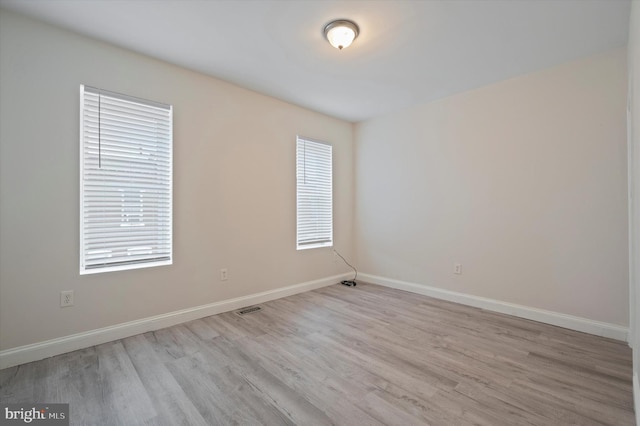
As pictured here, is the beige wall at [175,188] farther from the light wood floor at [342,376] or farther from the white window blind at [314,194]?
the light wood floor at [342,376]

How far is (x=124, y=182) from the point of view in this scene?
266 centimetres

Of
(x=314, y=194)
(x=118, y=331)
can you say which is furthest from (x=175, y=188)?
(x=314, y=194)

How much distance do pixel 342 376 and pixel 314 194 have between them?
279cm

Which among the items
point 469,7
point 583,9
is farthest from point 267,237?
point 583,9

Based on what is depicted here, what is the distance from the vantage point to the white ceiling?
212 centimetres

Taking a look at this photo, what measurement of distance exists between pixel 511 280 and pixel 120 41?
463 cm

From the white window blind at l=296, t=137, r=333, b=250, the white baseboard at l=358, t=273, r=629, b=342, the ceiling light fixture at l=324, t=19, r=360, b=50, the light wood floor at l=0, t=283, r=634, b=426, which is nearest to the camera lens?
the light wood floor at l=0, t=283, r=634, b=426

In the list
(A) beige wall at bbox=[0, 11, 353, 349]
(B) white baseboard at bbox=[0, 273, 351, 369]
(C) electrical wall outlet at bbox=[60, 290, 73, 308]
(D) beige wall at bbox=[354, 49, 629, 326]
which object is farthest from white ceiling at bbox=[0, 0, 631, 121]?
(B) white baseboard at bbox=[0, 273, 351, 369]

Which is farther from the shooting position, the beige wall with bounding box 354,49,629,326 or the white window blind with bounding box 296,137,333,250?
the white window blind with bounding box 296,137,333,250

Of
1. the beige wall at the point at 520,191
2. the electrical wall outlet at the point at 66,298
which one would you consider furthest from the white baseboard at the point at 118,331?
the beige wall at the point at 520,191

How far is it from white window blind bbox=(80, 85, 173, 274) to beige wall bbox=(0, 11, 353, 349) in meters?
0.07

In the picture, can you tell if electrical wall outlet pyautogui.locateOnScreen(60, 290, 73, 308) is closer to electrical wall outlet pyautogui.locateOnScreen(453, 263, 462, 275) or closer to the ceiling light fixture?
the ceiling light fixture

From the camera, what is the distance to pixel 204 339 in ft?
8.61

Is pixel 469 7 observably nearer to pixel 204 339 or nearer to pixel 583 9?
pixel 583 9
